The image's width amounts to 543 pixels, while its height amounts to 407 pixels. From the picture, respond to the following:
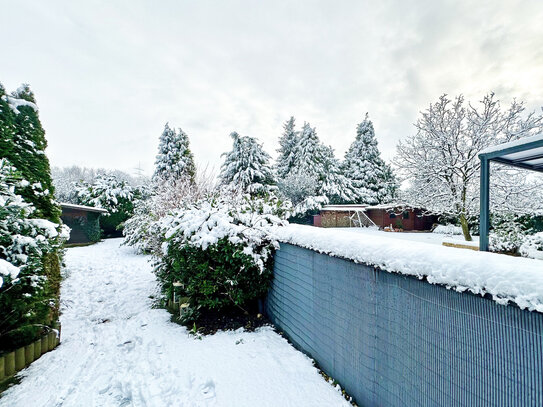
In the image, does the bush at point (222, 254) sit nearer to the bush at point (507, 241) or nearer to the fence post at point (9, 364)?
the fence post at point (9, 364)

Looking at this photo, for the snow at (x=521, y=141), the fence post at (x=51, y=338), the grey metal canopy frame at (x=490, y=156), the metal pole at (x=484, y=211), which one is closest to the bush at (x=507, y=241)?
the grey metal canopy frame at (x=490, y=156)

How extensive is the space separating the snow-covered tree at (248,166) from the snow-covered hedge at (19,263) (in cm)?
1635

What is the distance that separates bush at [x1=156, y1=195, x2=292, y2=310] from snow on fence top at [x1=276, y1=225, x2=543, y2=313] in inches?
84.8

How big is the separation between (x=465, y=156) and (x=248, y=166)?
1384 cm

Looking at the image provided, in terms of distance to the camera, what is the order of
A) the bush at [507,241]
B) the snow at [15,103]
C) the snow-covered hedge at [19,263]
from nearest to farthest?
the snow-covered hedge at [19,263]
the snow at [15,103]
the bush at [507,241]

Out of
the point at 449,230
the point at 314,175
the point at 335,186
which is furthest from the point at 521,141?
the point at 335,186

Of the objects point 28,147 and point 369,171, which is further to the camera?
point 369,171

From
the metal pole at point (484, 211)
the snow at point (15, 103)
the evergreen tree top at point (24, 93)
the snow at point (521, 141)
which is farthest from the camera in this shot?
the evergreen tree top at point (24, 93)

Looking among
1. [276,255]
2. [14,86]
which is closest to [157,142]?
[14,86]

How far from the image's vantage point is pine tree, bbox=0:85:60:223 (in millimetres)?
4137

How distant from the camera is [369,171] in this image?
2900cm

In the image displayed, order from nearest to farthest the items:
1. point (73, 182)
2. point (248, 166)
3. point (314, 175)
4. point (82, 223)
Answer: point (82, 223) → point (248, 166) → point (73, 182) → point (314, 175)

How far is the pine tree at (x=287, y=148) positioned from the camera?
29984mm

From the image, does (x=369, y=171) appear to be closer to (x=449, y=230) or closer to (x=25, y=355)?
(x=449, y=230)
